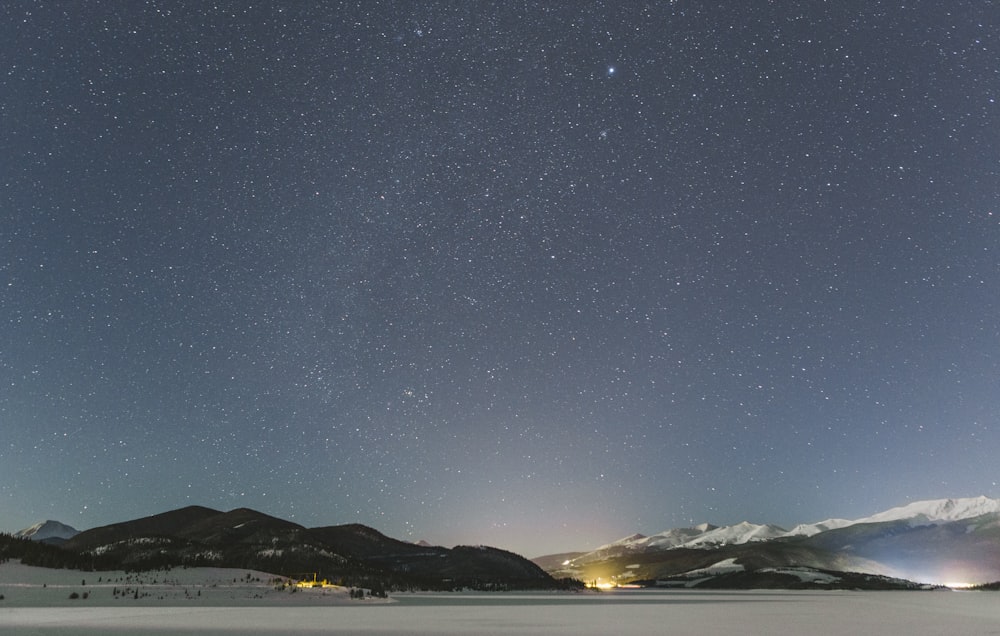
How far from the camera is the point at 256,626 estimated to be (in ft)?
93.4

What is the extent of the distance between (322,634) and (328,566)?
163 m

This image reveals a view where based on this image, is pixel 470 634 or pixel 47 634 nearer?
pixel 47 634

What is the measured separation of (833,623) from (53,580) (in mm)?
50559

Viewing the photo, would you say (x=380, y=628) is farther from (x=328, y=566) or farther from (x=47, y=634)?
(x=328, y=566)

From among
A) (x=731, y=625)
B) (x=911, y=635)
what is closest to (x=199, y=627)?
(x=731, y=625)

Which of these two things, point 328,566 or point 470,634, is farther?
point 328,566

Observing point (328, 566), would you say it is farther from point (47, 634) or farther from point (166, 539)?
point (47, 634)

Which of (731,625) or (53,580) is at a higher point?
(53,580)

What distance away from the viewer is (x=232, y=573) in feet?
247

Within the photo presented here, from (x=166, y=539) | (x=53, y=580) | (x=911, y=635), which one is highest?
(x=166, y=539)

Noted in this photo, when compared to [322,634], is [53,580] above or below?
above

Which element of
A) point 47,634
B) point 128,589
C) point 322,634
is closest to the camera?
point 47,634

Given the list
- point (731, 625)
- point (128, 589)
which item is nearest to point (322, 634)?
point (731, 625)

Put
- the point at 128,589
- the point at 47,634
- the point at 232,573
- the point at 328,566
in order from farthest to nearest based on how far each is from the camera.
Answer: the point at 328,566 < the point at 232,573 < the point at 128,589 < the point at 47,634
